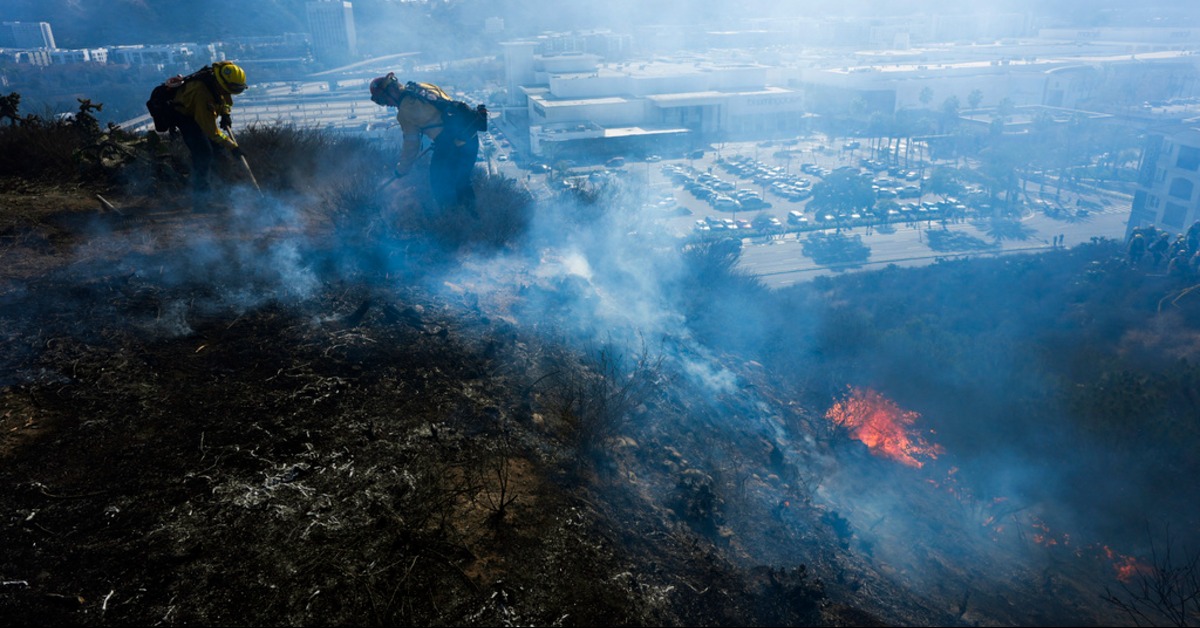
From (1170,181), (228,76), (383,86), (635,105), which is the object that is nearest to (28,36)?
(635,105)

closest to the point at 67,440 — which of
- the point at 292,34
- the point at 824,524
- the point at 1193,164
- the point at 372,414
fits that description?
the point at 372,414

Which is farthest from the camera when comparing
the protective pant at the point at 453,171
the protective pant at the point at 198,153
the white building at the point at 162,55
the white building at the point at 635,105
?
the white building at the point at 162,55

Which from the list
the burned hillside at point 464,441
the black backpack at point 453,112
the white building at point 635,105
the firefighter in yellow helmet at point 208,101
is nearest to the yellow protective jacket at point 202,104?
the firefighter in yellow helmet at point 208,101

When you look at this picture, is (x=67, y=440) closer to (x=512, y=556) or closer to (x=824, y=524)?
(x=512, y=556)

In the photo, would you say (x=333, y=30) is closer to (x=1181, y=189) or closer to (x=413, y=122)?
(x=413, y=122)

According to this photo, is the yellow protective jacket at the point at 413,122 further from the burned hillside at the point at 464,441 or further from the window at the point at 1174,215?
the window at the point at 1174,215

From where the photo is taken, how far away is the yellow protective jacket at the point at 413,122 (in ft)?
25.7

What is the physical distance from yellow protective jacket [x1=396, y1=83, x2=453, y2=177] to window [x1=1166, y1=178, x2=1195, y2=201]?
1305 inches

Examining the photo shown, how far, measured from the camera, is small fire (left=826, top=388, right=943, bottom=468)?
369 inches

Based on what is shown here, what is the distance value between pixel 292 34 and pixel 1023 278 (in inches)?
3256

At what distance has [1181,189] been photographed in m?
26.8

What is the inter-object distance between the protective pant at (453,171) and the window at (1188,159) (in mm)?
31818

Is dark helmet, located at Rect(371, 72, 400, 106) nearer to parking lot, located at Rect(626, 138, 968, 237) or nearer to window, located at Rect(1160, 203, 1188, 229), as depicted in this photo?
parking lot, located at Rect(626, 138, 968, 237)

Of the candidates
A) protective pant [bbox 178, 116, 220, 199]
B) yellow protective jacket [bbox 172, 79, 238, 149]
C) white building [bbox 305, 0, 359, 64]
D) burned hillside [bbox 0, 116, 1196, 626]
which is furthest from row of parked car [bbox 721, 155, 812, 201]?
white building [bbox 305, 0, 359, 64]
